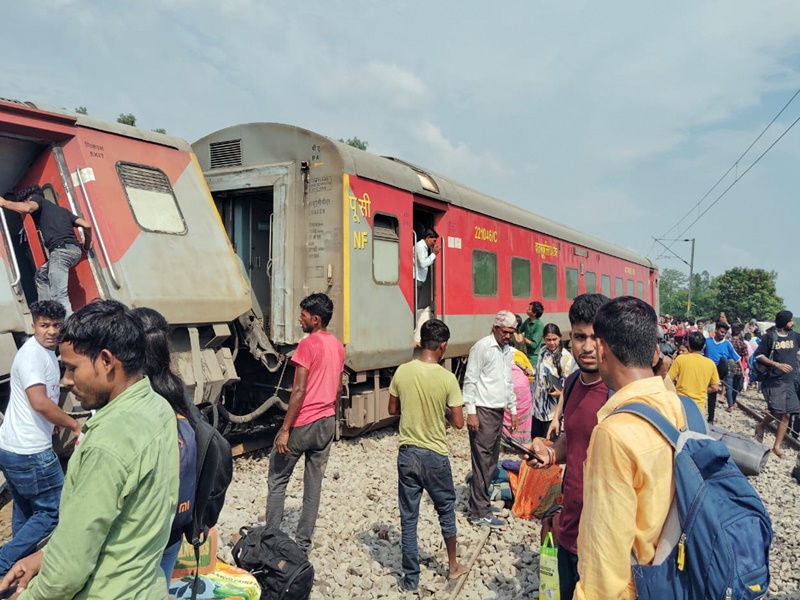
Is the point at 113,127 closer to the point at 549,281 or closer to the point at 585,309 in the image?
the point at 585,309

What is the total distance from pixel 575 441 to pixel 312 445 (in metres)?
2.08

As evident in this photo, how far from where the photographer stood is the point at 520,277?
424 inches

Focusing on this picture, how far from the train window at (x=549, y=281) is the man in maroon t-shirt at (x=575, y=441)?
9.12 meters

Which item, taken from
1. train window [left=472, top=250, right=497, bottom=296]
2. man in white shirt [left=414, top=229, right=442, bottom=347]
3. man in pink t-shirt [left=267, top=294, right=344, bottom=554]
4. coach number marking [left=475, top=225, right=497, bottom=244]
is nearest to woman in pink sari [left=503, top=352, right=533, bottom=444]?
man in white shirt [left=414, top=229, right=442, bottom=347]

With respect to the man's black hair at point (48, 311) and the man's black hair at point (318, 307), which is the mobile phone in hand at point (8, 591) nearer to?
the man's black hair at point (48, 311)

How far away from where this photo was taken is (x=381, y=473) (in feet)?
20.2

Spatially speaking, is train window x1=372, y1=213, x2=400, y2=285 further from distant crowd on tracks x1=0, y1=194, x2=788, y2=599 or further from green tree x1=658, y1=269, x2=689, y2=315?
green tree x1=658, y1=269, x2=689, y2=315

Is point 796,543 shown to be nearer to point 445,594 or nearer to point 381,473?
point 445,594

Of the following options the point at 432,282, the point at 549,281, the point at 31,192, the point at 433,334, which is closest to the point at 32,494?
the point at 433,334

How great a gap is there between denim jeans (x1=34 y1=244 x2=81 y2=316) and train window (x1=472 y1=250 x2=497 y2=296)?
5734 millimetres

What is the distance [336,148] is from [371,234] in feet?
3.51

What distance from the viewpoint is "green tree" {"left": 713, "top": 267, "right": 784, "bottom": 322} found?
1726 inches

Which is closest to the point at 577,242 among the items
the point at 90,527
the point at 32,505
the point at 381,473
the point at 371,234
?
the point at 371,234

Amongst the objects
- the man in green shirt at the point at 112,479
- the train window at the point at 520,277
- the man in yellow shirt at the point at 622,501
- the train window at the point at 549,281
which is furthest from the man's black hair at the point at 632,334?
the train window at the point at 549,281
